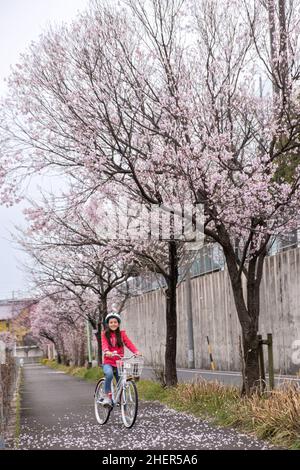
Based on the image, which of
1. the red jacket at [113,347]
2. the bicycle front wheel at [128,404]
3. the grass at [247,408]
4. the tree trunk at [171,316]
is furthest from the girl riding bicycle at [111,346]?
the tree trunk at [171,316]

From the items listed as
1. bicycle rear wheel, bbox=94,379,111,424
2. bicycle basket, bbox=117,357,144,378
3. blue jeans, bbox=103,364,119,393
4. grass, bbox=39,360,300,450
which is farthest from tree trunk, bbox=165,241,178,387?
bicycle basket, bbox=117,357,144,378

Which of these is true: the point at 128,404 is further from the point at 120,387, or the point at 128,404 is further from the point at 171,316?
the point at 171,316

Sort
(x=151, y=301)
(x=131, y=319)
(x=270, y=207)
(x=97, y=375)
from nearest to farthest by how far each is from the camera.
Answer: (x=270, y=207), (x=97, y=375), (x=151, y=301), (x=131, y=319)

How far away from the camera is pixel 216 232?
14.3 metres

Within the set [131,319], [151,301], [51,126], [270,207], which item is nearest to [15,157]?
[51,126]

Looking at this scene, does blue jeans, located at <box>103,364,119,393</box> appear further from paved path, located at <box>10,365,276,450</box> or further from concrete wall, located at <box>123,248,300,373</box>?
concrete wall, located at <box>123,248,300,373</box>

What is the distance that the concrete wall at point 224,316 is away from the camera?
2153 cm

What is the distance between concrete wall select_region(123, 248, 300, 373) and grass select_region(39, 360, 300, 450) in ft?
20.9

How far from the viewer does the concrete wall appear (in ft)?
70.6

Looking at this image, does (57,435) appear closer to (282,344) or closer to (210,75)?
(210,75)

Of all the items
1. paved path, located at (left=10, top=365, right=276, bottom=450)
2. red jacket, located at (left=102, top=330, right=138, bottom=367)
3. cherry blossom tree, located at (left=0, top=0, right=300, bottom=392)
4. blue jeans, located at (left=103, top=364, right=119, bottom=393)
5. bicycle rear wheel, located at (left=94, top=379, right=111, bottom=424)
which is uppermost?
cherry blossom tree, located at (left=0, top=0, right=300, bottom=392)

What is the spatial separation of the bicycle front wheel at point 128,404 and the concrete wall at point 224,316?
1032 cm
